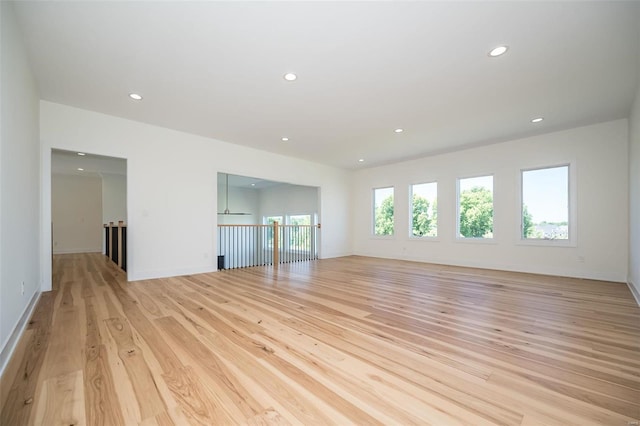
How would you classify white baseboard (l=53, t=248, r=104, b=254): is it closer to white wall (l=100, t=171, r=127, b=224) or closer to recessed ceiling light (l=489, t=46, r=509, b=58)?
white wall (l=100, t=171, r=127, b=224)

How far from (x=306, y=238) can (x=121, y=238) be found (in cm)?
441

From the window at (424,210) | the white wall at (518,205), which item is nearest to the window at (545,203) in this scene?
the white wall at (518,205)

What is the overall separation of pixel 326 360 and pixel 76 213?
1101 centimetres

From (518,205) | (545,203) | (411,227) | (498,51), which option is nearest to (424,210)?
(411,227)

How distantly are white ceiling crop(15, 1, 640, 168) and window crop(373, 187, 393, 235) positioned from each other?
134 inches

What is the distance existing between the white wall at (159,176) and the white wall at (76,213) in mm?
6675

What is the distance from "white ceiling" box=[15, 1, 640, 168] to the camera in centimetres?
215

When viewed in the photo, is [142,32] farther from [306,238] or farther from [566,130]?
[566,130]

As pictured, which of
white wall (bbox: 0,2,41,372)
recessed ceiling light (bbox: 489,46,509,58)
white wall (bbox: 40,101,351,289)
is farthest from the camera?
white wall (bbox: 40,101,351,289)

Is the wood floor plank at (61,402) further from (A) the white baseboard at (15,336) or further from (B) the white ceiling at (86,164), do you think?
(B) the white ceiling at (86,164)

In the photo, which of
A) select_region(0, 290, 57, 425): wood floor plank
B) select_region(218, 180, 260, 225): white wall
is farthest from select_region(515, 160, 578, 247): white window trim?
select_region(218, 180, 260, 225): white wall

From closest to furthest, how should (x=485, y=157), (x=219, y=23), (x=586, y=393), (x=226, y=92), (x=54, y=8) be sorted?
(x=586, y=393) → (x=54, y=8) → (x=219, y=23) → (x=226, y=92) → (x=485, y=157)

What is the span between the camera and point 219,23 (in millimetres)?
2256

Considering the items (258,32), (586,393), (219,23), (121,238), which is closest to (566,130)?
(586,393)
